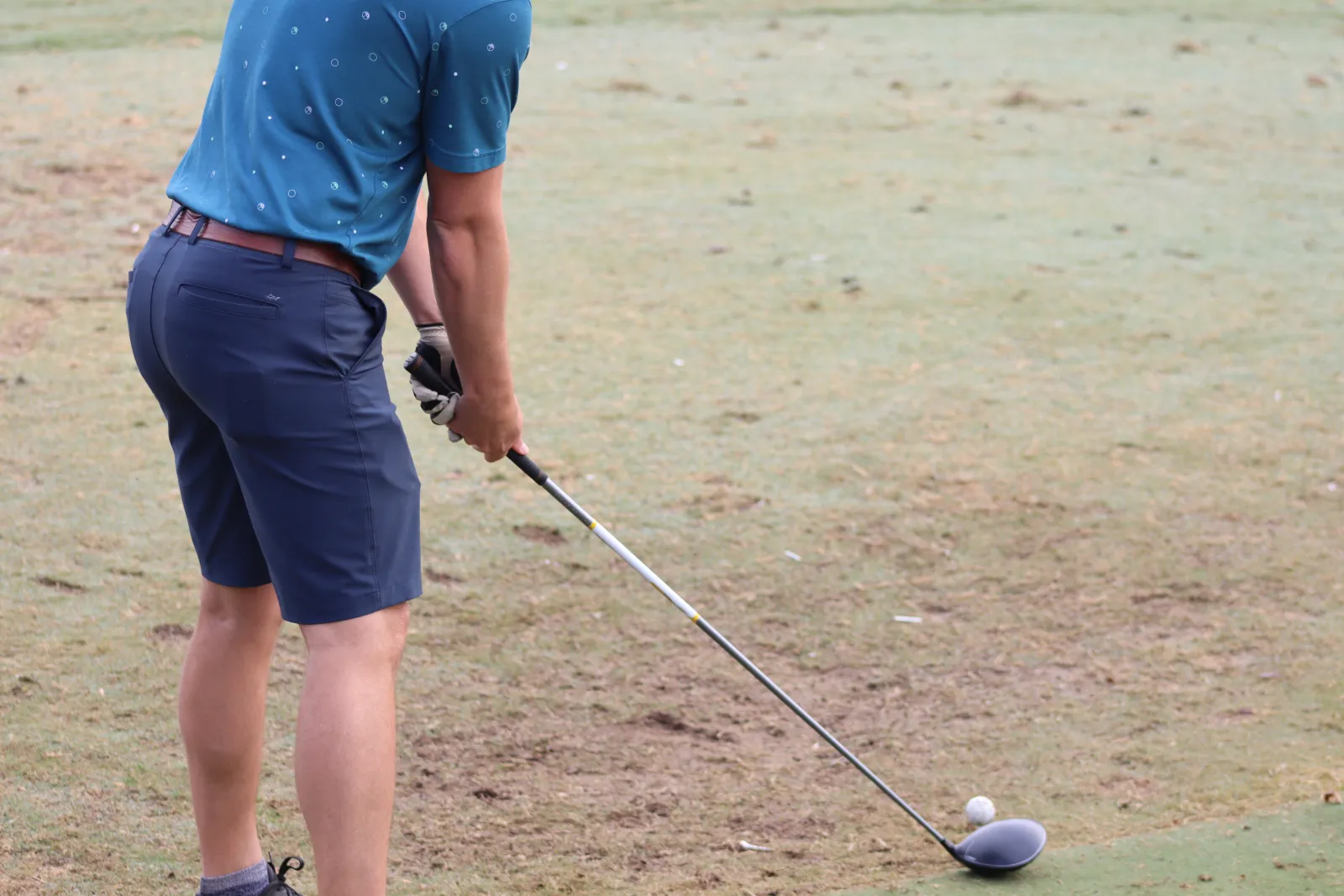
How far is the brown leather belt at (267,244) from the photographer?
6.12 ft

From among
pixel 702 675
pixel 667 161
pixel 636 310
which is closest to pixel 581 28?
pixel 667 161

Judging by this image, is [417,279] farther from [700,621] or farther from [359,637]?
[700,621]

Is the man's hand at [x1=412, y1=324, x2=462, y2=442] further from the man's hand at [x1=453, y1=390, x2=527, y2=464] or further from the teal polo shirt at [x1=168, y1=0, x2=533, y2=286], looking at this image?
the teal polo shirt at [x1=168, y1=0, x2=533, y2=286]

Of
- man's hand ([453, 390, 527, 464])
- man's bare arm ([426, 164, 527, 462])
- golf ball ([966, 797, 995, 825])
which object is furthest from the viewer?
golf ball ([966, 797, 995, 825])

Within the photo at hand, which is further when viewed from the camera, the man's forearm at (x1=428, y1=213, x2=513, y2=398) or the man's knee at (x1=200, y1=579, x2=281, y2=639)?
the man's knee at (x1=200, y1=579, x2=281, y2=639)

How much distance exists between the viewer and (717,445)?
14.0 feet

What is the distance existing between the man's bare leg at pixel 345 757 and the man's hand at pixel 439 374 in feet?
1.06

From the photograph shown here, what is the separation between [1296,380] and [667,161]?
3230 mm

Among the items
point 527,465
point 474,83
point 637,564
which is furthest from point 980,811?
point 474,83

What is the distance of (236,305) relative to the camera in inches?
72.9

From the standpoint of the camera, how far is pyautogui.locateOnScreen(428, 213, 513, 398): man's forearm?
1.93 m

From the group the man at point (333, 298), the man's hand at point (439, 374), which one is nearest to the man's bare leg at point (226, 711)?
the man at point (333, 298)

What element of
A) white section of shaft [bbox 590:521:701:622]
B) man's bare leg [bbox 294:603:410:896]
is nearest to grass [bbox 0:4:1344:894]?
white section of shaft [bbox 590:521:701:622]

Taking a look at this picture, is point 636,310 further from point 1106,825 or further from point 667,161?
point 1106,825
